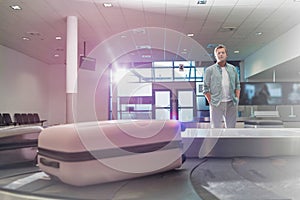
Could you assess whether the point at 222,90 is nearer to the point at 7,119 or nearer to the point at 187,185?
the point at 187,185

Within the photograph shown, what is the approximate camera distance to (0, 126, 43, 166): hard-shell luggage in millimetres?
752

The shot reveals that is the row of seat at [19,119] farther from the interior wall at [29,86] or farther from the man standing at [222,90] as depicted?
the man standing at [222,90]

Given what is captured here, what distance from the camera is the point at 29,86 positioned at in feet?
31.1

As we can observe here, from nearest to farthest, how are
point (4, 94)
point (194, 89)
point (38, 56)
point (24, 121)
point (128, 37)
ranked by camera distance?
point (128, 37) → point (4, 94) → point (24, 121) → point (38, 56) → point (194, 89)

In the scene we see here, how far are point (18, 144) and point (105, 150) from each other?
0.39 m

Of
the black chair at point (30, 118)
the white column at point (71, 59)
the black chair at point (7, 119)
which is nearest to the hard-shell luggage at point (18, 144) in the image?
the white column at point (71, 59)

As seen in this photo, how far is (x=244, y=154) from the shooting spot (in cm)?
86

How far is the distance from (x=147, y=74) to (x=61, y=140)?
A: 1031 cm

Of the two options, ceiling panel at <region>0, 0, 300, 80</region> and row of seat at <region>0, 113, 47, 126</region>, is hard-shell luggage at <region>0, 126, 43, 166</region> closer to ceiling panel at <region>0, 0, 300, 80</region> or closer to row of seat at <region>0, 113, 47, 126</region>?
ceiling panel at <region>0, 0, 300, 80</region>

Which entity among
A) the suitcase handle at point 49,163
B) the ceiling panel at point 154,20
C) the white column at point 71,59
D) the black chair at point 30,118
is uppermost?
the ceiling panel at point 154,20

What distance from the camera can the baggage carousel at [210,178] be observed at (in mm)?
508

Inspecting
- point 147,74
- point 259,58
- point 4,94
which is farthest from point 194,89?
point 4,94

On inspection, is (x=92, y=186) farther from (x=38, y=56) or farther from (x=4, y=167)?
(x=38, y=56)

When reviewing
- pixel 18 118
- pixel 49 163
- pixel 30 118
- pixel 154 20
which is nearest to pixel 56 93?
pixel 30 118
